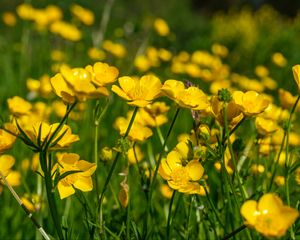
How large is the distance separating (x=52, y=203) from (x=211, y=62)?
89.7 inches

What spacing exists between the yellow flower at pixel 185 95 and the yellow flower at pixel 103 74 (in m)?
0.10

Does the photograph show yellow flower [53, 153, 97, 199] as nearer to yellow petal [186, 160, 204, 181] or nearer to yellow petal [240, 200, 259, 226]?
yellow petal [186, 160, 204, 181]

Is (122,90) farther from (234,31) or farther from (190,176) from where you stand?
(234,31)

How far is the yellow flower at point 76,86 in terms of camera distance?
88cm

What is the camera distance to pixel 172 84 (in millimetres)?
1085

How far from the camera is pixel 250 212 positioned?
0.82 metres

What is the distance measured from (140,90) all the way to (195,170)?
0.62ft

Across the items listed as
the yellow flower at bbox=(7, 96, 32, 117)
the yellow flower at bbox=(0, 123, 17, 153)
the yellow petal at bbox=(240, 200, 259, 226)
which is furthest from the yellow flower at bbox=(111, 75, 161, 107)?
the yellow flower at bbox=(7, 96, 32, 117)

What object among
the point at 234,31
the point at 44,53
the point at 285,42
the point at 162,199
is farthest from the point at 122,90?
the point at 234,31

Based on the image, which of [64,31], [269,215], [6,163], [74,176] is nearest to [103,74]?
[74,176]

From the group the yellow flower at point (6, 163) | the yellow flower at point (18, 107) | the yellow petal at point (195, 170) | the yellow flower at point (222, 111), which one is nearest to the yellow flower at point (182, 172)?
the yellow petal at point (195, 170)

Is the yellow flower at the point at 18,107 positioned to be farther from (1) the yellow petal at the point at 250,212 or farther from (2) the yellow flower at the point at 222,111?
(1) the yellow petal at the point at 250,212

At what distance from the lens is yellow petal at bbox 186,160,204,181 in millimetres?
1022

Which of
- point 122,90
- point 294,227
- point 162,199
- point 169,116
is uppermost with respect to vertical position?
point 122,90
